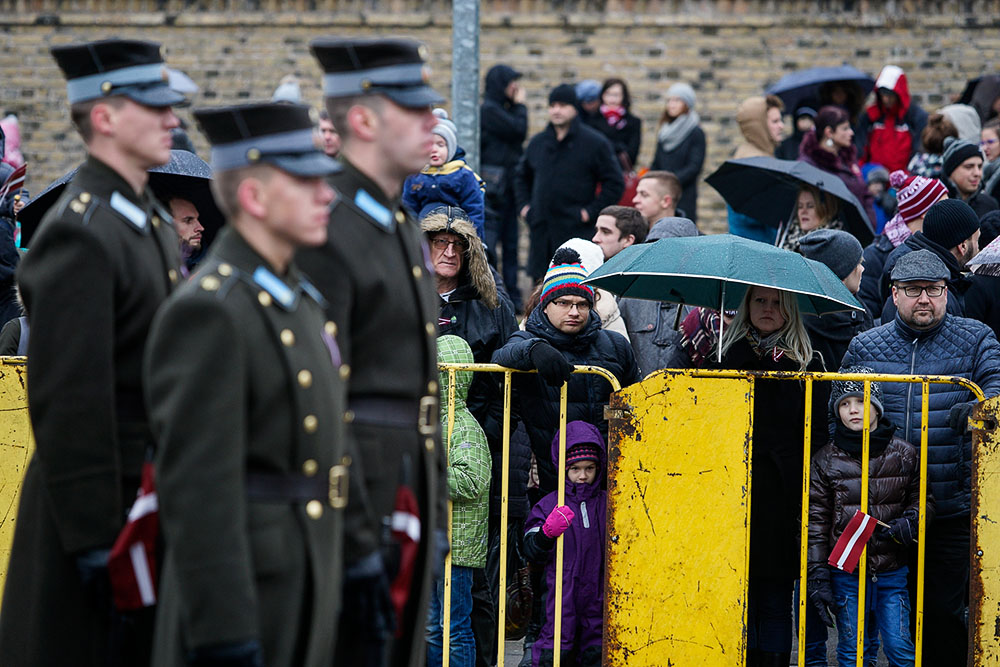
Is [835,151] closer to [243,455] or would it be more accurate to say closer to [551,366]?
[551,366]

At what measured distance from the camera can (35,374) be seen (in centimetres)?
353

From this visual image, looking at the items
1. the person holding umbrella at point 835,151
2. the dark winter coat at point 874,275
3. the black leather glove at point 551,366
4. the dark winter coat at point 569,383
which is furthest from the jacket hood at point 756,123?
the black leather glove at point 551,366

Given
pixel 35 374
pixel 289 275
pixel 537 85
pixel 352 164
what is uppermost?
pixel 537 85

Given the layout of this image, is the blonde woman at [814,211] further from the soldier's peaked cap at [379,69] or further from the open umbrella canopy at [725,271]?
the soldier's peaked cap at [379,69]

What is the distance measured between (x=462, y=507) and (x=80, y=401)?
248 cm

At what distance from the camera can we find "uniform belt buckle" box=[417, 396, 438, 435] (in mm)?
3555

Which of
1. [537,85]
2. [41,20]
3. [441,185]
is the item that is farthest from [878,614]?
[41,20]

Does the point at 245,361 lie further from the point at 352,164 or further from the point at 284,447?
the point at 352,164

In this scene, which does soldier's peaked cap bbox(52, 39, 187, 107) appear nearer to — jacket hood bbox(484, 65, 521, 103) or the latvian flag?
the latvian flag

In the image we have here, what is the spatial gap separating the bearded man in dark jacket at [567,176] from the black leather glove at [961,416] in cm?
553

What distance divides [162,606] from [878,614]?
352cm

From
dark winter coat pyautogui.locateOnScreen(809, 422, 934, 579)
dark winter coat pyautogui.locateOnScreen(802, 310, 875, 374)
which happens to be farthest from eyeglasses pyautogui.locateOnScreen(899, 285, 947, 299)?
dark winter coat pyautogui.locateOnScreen(809, 422, 934, 579)

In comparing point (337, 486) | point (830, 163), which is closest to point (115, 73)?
point (337, 486)

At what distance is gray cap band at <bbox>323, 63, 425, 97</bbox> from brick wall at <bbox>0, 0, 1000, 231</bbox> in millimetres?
12976
